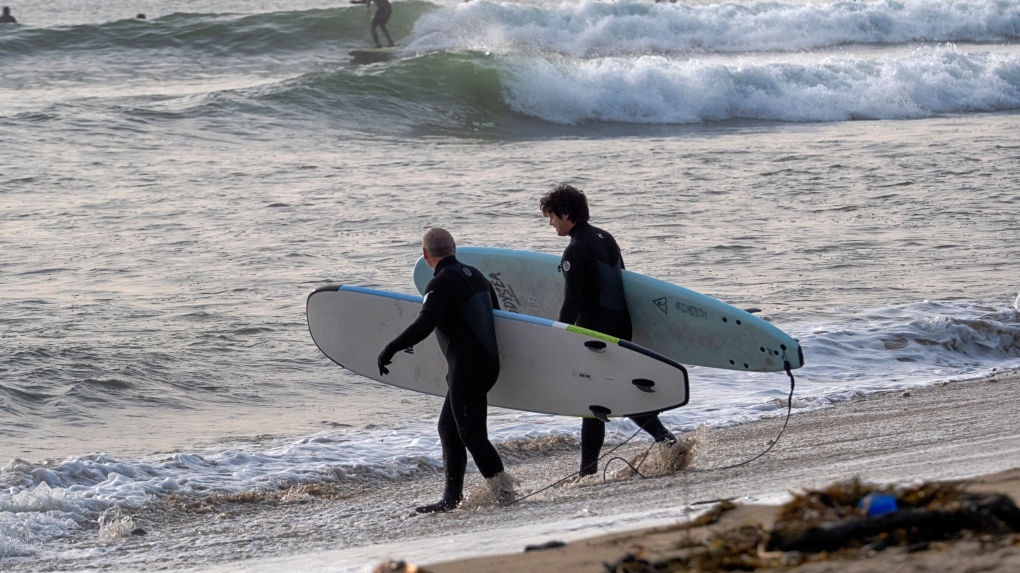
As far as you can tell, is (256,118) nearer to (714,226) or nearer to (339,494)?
(714,226)

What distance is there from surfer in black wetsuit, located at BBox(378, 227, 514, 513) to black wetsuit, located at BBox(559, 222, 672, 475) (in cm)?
57

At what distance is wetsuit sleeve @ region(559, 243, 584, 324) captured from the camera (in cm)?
587

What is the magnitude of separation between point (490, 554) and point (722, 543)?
0.89m

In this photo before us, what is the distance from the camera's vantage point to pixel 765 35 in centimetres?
3572

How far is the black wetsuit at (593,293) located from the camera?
589cm

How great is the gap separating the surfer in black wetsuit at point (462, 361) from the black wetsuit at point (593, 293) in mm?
573

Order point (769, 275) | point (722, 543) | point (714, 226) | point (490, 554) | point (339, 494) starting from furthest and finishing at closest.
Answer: point (714, 226) → point (769, 275) → point (339, 494) → point (490, 554) → point (722, 543)

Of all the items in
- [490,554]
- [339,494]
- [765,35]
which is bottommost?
[339,494]

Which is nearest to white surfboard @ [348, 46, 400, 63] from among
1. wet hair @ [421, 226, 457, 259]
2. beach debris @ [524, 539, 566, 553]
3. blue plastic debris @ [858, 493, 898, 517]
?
wet hair @ [421, 226, 457, 259]

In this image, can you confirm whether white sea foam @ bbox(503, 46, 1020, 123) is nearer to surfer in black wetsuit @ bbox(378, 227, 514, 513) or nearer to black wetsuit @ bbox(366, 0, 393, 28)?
black wetsuit @ bbox(366, 0, 393, 28)

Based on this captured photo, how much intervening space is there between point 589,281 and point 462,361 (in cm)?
90

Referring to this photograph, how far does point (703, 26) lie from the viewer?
3528 centimetres

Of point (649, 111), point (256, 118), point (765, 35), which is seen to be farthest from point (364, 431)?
point (765, 35)

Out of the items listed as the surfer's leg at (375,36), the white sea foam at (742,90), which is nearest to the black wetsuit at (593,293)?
the white sea foam at (742,90)
